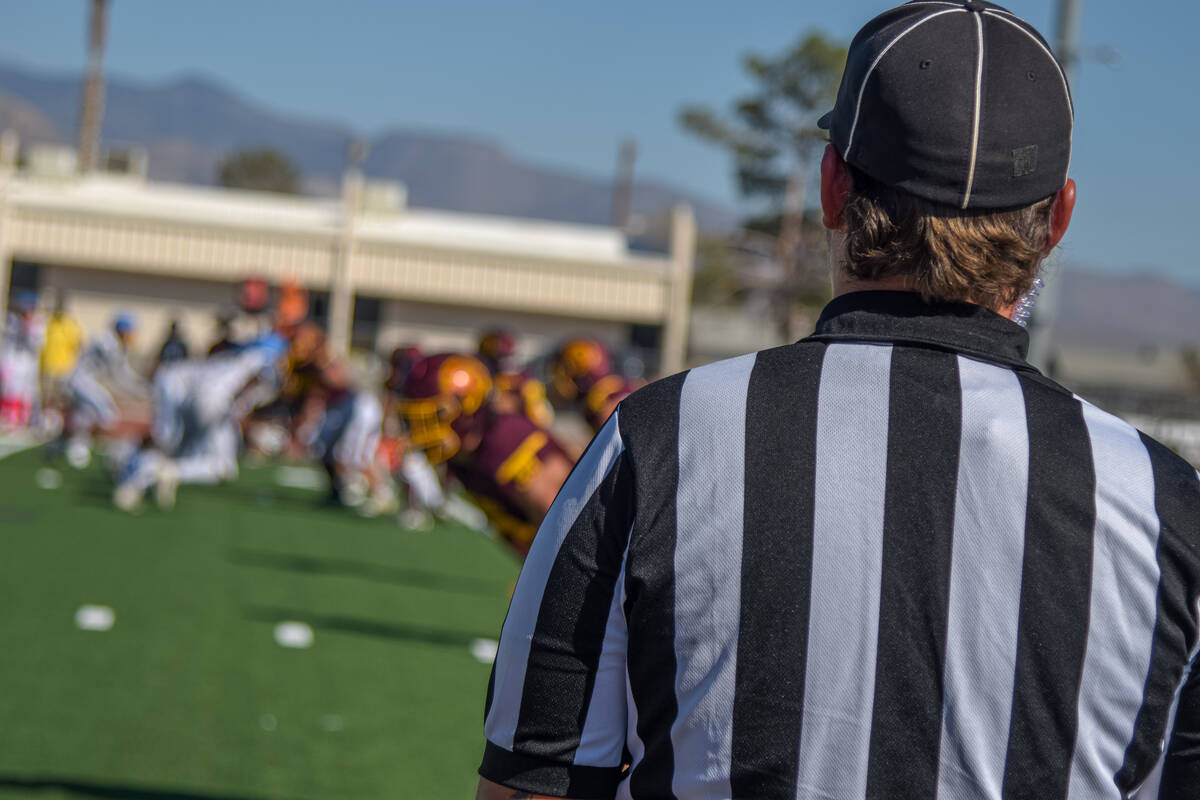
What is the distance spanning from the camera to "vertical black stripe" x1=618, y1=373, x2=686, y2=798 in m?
1.36

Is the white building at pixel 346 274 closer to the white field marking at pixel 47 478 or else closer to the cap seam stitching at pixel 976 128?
the white field marking at pixel 47 478

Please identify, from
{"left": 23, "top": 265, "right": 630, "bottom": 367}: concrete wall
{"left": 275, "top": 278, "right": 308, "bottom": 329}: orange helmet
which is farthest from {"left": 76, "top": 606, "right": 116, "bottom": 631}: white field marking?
{"left": 23, "top": 265, "right": 630, "bottom": 367}: concrete wall

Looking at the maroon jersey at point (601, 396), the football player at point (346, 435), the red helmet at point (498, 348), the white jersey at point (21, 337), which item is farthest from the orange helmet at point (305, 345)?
the white jersey at point (21, 337)

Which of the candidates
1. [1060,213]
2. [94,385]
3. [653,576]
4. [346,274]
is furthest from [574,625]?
[346,274]

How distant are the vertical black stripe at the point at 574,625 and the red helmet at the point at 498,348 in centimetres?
636

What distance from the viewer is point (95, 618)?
7.29m

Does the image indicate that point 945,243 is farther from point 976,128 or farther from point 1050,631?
point 1050,631

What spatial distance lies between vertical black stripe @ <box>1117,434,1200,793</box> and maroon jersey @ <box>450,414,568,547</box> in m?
3.18

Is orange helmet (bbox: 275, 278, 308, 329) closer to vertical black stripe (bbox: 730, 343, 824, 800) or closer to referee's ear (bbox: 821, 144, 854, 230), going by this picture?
referee's ear (bbox: 821, 144, 854, 230)

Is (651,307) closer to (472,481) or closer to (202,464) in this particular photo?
(202,464)

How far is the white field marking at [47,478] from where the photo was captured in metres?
12.4

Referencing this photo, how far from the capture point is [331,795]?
193 inches

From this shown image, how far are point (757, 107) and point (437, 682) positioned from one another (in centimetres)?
3616

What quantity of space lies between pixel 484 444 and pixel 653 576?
130 inches
